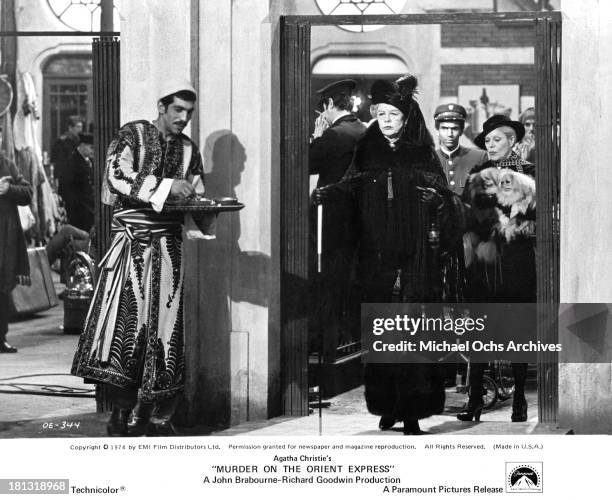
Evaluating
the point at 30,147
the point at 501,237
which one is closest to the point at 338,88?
the point at 501,237

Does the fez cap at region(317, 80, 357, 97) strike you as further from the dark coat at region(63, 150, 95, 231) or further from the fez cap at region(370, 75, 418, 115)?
the dark coat at region(63, 150, 95, 231)

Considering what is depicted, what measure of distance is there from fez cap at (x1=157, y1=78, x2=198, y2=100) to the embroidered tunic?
0.51ft

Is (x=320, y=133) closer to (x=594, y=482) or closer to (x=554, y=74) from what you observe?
(x=554, y=74)

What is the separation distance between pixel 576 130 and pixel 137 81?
1966 mm

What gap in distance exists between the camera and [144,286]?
5.92 m

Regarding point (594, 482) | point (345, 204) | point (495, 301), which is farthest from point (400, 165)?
point (594, 482)

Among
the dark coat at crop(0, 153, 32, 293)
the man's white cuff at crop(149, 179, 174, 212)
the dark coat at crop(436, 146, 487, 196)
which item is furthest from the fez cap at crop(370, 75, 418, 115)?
the dark coat at crop(0, 153, 32, 293)

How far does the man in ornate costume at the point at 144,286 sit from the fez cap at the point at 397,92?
803 millimetres

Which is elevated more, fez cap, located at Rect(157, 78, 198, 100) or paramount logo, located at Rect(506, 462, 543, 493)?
fez cap, located at Rect(157, 78, 198, 100)

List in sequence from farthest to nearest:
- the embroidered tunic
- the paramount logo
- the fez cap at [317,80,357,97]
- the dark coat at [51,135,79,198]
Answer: the dark coat at [51,135,79,198] → the fez cap at [317,80,357,97] → the embroidered tunic → the paramount logo

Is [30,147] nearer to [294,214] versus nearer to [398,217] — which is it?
[294,214]

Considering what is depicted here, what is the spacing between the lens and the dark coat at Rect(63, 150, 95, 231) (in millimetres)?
6230

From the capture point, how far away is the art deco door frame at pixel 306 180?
237 inches

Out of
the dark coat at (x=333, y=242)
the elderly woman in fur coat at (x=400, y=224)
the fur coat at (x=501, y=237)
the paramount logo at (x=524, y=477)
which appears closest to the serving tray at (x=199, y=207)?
the dark coat at (x=333, y=242)
